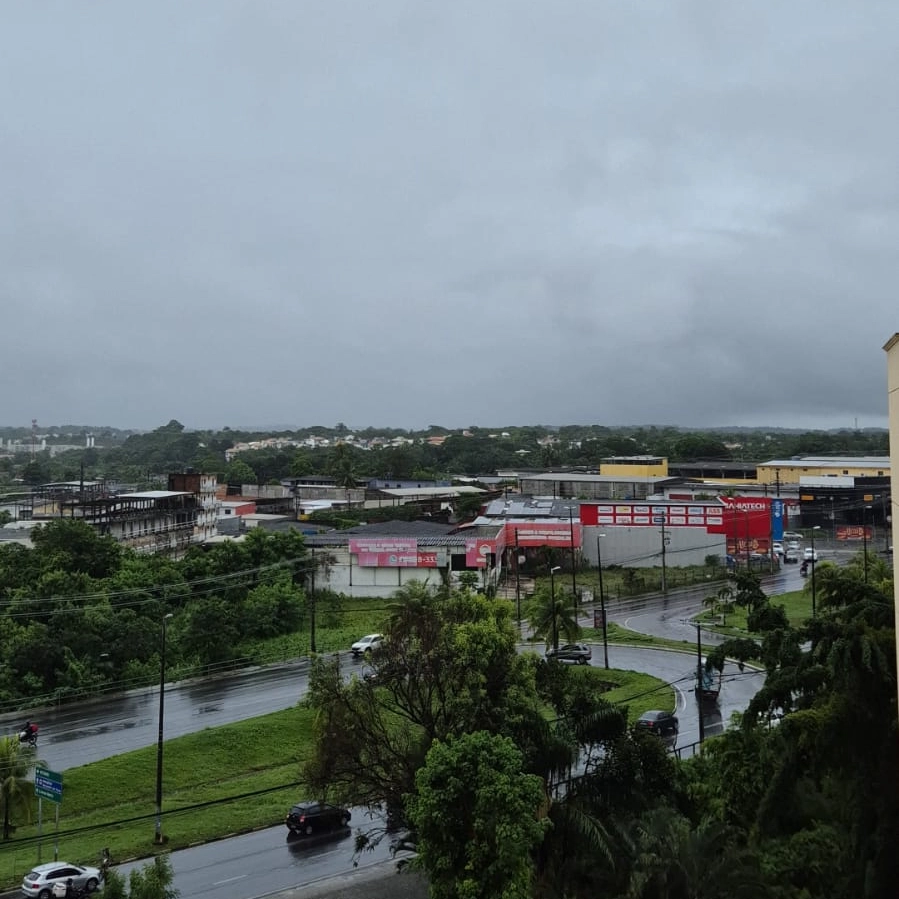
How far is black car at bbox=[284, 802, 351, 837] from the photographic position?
21.0m

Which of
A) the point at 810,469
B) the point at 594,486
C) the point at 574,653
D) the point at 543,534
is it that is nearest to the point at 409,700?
the point at 574,653

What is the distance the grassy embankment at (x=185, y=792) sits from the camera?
2012cm

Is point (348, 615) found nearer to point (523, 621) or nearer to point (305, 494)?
point (523, 621)

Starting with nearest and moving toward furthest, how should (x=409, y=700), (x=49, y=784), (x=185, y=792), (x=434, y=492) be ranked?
(x=409, y=700) → (x=49, y=784) → (x=185, y=792) → (x=434, y=492)

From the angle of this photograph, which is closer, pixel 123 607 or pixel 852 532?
pixel 123 607

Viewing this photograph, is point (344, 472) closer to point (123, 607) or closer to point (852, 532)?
point (852, 532)

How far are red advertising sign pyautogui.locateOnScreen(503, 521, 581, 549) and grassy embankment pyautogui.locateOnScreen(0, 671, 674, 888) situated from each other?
71.9 feet

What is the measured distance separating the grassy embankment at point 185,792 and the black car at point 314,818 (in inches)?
37.1

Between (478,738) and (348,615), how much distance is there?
102 feet

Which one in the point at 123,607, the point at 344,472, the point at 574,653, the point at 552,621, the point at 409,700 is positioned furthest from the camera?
the point at 344,472

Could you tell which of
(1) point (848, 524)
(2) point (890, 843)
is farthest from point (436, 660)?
(1) point (848, 524)

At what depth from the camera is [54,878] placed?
1750 centimetres

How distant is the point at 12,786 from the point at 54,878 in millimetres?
3393

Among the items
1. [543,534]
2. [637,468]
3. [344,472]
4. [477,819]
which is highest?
[637,468]
